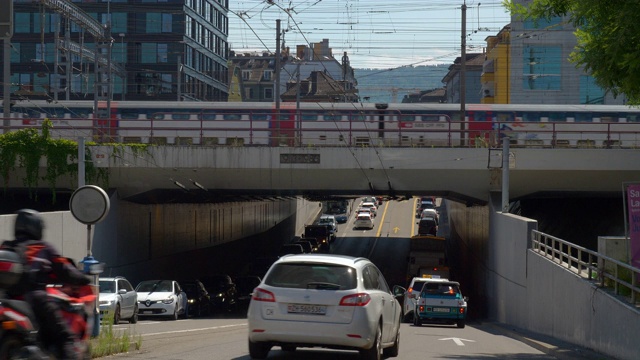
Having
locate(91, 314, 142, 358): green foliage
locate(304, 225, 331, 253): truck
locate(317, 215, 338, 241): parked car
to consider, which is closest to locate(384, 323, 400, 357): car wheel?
locate(91, 314, 142, 358): green foliage

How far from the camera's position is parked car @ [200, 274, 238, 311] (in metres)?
38.5

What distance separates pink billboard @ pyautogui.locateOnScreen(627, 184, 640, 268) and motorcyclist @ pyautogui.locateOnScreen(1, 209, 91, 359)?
36.3ft

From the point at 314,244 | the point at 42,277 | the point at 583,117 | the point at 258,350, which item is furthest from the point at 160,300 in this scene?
the point at 314,244

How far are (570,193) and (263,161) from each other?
12460 millimetres

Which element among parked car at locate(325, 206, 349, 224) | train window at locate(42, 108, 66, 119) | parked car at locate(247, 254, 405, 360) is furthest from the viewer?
parked car at locate(325, 206, 349, 224)

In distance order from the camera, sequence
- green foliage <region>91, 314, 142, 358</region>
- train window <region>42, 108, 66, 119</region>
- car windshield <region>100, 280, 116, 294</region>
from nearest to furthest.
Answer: green foliage <region>91, 314, 142, 358</region> < car windshield <region>100, 280, 116, 294</region> < train window <region>42, 108, 66, 119</region>

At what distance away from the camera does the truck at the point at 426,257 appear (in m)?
46.5

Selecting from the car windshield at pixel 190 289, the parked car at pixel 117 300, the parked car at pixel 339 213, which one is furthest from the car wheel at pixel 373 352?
the parked car at pixel 339 213

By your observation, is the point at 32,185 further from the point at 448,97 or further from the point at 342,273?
the point at 448,97

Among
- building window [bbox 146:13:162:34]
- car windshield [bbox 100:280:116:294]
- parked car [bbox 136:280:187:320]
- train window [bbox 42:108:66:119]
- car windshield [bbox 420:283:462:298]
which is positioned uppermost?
building window [bbox 146:13:162:34]

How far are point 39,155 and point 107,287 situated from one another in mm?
11446

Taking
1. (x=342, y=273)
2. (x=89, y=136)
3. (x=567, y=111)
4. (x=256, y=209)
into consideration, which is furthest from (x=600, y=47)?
(x=256, y=209)

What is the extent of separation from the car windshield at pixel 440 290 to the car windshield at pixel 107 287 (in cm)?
928

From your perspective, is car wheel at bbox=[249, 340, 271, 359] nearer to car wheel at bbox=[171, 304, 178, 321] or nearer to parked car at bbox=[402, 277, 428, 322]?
car wheel at bbox=[171, 304, 178, 321]
